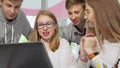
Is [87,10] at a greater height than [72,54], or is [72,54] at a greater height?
[87,10]

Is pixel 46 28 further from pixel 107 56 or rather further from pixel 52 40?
pixel 107 56

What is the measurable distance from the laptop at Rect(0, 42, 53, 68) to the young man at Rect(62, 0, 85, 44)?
3.44ft

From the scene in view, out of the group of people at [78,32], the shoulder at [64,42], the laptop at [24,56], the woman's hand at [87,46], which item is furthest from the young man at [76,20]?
the laptop at [24,56]

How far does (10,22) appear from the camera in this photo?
1.50 metres

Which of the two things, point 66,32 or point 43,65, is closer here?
point 43,65

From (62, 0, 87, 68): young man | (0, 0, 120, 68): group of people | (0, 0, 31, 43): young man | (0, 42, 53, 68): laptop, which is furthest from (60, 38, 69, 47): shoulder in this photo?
(0, 42, 53, 68): laptop

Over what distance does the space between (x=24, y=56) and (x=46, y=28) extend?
3.07 ft

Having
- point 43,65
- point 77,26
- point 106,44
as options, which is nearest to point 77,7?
point 77,26

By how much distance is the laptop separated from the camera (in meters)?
0.52

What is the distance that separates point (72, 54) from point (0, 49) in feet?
3.15

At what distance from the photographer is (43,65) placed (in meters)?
0.54

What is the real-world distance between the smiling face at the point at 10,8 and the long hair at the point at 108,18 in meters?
0.52

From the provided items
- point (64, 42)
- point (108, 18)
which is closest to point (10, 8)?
point (64, 42)

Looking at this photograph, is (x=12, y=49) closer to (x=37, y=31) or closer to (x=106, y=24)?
(x=106, y=24)
